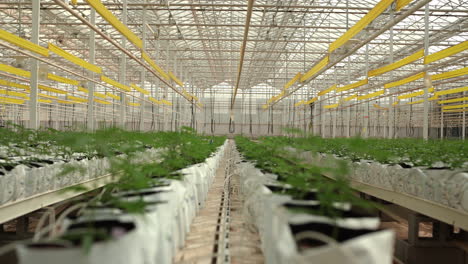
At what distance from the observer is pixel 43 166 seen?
391 cm

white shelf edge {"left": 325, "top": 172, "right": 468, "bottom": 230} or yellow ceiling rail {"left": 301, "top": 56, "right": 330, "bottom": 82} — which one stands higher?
yellow ceiling rail {"left": 301, "top": 56, "right": 330, "bottom": 82}

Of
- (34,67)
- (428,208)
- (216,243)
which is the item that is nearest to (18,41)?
(34,67)

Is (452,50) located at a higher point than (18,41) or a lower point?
higher

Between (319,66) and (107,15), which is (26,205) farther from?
(319,66)

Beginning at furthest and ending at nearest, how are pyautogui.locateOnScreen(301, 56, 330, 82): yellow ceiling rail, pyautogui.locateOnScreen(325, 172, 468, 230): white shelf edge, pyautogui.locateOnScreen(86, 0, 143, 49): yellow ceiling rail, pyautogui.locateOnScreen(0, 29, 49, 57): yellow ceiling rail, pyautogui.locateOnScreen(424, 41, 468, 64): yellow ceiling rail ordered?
pyautogui.locateOnScreen(301, 56, 330, 82): yellow ceiling rail < pyautogui.locateOnScreen(424, 41, 468, 64): yellow ceiling rail < pyautogui.locateOnScreen(86, 0, 143, 49): yellow ceiling rail < pyautogui.locateOnScreen(0, 29, 49, 57): yellow ceiling rail < pyautogui.locateOnScreen(325, 172, 468, 230): white shelf edge

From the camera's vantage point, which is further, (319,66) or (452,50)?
(319,66)

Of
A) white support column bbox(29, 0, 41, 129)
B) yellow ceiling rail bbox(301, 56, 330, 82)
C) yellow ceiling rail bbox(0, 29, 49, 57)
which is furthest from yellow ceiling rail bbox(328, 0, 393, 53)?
white support column bbox(29, 0, 41, 129)

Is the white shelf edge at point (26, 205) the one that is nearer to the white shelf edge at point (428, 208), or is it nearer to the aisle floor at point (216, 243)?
the aisle floor at point (216, 243)

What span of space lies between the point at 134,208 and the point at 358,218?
46.2 inches

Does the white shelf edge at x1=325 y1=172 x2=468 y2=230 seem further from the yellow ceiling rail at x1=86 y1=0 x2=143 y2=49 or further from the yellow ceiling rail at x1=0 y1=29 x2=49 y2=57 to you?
the yellow ceiling rail at x1=0 y1=29 x2=49 y2=57

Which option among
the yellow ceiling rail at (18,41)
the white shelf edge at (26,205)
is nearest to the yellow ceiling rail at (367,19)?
the white shelf edge at (26,205)

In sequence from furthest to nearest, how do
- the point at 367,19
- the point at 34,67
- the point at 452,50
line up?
the point at 452,50, the point at 34,67, the point at 367,19

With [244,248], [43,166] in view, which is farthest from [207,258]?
[43,166]

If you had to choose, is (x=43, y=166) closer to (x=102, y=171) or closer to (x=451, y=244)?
(x=102, y=171)
